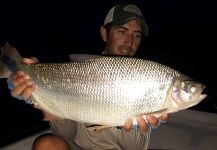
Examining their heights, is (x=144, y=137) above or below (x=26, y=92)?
below

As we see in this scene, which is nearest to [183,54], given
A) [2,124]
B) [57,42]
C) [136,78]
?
[57,42]

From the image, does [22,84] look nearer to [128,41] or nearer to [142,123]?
[142,123]

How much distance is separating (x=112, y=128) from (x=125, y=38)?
0.90 m

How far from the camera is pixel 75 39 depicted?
35.0m

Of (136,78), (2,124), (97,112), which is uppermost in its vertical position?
(136,78)

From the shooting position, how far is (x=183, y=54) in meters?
30.2

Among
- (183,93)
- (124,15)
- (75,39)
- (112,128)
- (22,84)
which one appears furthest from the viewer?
(75,39)

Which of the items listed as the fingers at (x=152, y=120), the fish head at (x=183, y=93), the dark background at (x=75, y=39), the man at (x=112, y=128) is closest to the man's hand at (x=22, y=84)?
the man at (x=112, y=128)

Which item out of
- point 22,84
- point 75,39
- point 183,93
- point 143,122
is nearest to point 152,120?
point 143,122

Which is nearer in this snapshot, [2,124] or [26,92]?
[26,92]

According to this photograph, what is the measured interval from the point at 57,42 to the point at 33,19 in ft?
26.6

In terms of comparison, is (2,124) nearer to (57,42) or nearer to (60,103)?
(60,103)

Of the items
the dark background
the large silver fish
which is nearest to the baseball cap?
the large silver fish

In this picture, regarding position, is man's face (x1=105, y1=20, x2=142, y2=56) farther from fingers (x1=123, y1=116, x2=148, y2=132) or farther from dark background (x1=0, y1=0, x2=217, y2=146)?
dark background (x1=0, y1=0, x2=217, y2=146)
